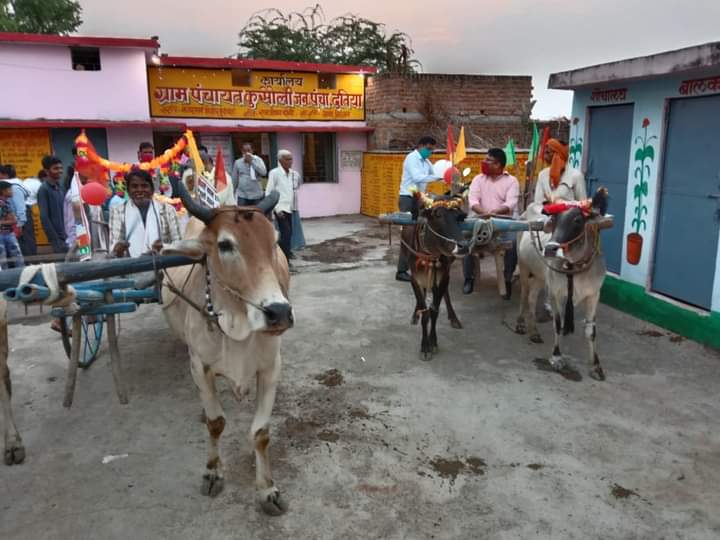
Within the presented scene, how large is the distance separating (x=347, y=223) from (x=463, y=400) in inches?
398

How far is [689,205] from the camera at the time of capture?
603 cm

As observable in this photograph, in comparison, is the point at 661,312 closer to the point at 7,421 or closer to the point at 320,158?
the point at 7,421

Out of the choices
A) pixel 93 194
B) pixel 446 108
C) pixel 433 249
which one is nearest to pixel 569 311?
pixel 433 249

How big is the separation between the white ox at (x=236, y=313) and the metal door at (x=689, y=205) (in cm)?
487

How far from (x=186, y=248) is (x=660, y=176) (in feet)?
18.4

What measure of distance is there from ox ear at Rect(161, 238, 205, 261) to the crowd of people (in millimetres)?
789

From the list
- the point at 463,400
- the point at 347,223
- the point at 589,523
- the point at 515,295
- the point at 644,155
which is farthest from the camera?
the point at 347,223

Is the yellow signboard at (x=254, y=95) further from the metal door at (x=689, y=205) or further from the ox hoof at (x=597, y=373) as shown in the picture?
the ox hoof at (x=597, y=373)

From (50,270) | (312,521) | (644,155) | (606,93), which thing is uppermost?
(606,93)

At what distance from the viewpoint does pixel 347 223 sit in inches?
566

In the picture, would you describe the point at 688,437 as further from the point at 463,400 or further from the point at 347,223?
the point at 347,223

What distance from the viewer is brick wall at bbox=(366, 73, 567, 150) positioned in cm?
1478

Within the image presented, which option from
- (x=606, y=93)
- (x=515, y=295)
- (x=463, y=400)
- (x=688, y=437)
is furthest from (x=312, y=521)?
(x=606, y=93)

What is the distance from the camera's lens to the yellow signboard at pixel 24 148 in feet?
38.1
